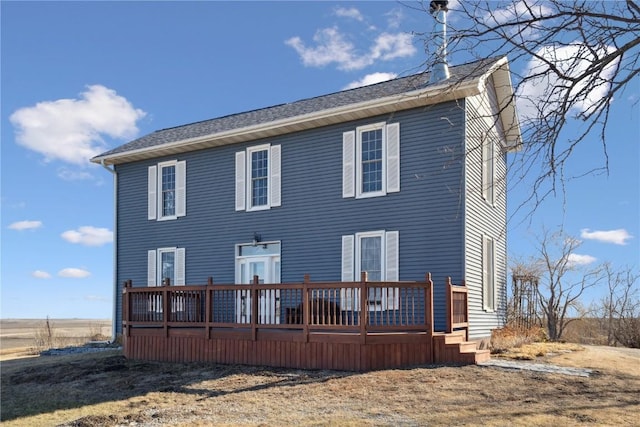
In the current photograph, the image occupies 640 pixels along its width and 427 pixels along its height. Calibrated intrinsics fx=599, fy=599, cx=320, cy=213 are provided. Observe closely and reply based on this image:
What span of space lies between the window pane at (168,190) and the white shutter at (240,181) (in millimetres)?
2515

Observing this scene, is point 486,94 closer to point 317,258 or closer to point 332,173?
point 332,173

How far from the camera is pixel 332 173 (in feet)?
47.5

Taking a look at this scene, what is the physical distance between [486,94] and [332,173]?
4343mm

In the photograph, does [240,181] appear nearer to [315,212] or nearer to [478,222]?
[315,212]

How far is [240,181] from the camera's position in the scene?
52.5 feet

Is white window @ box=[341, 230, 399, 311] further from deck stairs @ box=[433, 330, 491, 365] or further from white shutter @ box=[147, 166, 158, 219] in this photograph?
white shutter @ box=[147, 166, 158, 219]

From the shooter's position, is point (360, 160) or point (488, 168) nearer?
point (360, 160)

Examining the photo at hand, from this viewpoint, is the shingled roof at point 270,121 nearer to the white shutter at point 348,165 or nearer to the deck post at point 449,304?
the white shutter at point 348,165

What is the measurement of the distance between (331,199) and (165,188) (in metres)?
5.89

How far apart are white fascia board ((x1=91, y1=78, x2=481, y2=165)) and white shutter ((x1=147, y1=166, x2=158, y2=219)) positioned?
1.63 ft

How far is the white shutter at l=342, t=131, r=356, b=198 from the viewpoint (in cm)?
1408

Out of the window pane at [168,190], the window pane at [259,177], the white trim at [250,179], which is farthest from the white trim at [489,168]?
the window pane at [168,190]

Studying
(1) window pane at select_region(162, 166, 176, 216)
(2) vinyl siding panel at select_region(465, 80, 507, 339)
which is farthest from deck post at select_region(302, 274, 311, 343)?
(1) window pane at select_region(162, 166, 176, 216)

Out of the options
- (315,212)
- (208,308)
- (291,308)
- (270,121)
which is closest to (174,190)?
(270,121)
